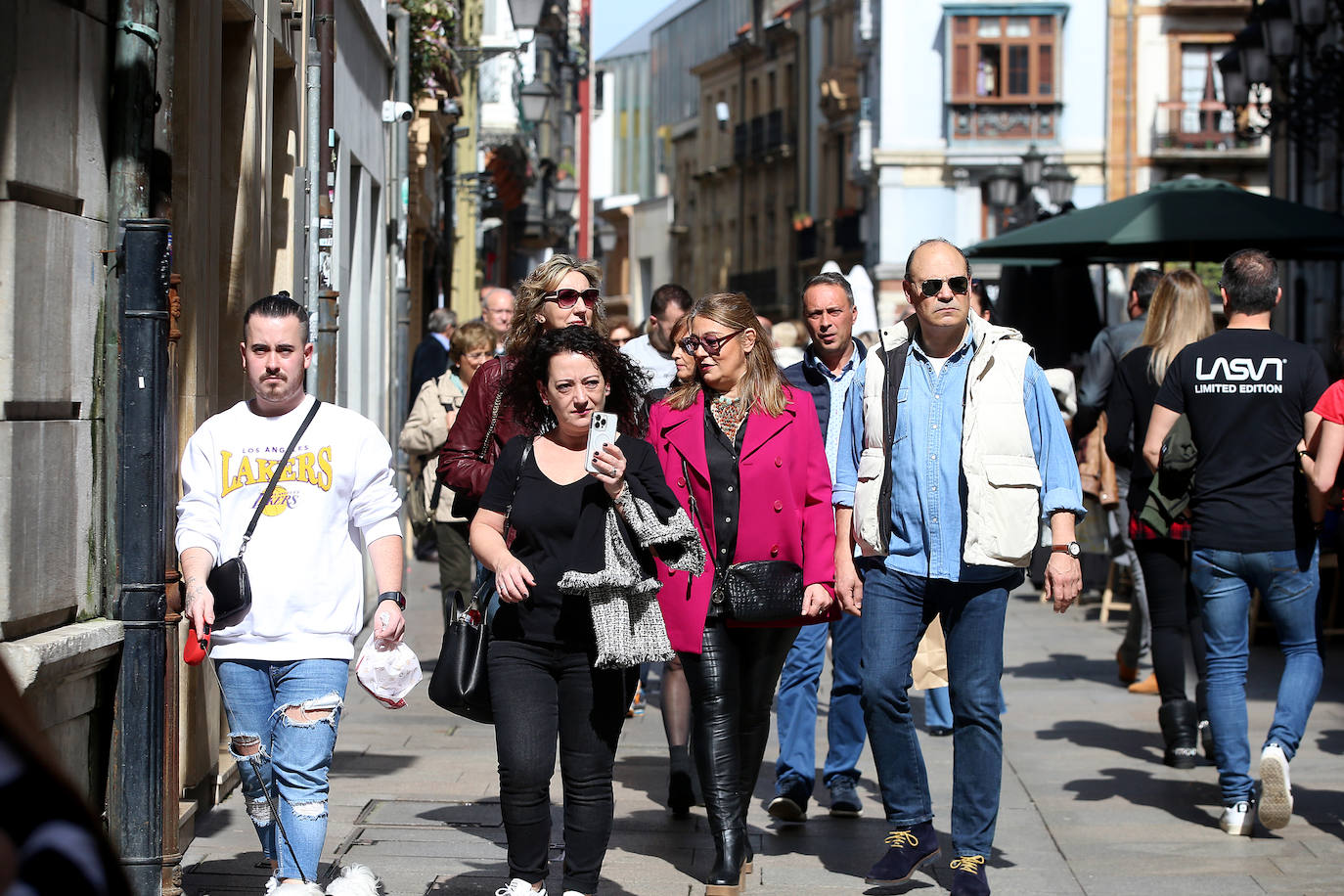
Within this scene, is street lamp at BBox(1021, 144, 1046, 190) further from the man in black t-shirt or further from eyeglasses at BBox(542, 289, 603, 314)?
eyeglasses at BBox(542, 289, 603, 314)

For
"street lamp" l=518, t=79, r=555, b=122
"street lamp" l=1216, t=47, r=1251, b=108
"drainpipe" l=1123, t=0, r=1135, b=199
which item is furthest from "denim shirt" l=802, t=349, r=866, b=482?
"drainpipe" l=1123, t=0, r=1135, b=199

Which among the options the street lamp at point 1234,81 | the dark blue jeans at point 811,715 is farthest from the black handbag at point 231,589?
the street lamp at point 1234,81

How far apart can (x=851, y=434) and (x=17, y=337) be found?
2.67 m

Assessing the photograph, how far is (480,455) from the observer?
6.01m

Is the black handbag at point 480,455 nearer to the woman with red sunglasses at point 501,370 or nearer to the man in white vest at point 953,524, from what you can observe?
the woman with red sunglasses at point 501,370

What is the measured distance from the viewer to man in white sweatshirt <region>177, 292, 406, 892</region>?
16.2 ft

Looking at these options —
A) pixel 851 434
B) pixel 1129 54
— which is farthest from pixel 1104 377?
pixel 1129 54

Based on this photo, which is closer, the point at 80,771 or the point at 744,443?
the point at 80,771

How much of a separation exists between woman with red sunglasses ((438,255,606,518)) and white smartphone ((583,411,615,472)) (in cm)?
88

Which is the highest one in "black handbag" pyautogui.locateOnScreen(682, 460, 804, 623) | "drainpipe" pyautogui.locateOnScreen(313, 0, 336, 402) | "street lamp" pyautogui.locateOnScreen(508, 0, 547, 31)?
"street lamp" pyautogui.locateOnScreen(508, 0, 547, 31)

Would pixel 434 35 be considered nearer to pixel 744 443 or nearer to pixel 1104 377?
pixel 1104 377

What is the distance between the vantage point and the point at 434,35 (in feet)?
60.2

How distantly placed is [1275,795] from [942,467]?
1.86 m

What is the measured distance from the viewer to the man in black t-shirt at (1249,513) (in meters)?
6.90
